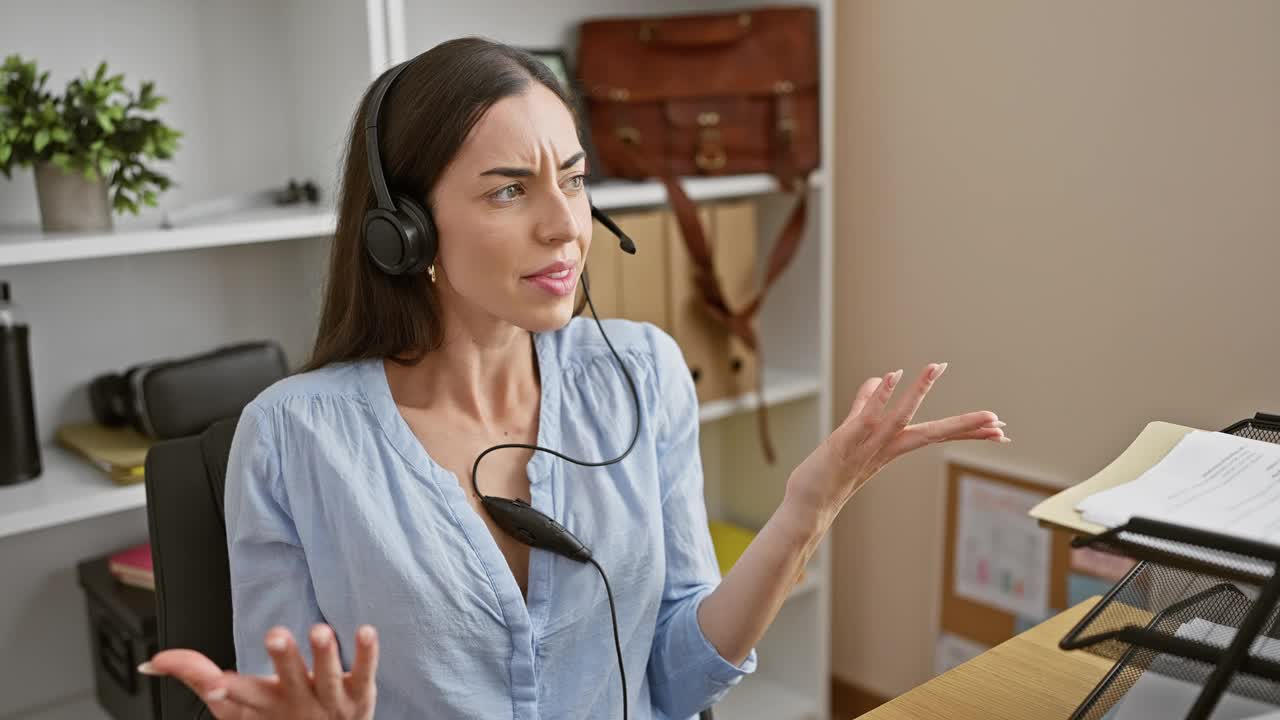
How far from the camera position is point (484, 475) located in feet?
4.05

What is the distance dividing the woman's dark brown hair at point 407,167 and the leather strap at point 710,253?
2.60 ft

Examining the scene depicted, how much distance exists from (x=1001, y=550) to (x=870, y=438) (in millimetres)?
1322

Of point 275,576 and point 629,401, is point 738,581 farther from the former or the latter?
point 275,576

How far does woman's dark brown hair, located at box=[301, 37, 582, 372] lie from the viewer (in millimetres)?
1162

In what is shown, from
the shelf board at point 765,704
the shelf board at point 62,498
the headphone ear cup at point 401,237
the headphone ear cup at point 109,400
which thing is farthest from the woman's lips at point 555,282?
the shelf board at point 765,704

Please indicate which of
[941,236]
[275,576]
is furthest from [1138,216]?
[275,576]

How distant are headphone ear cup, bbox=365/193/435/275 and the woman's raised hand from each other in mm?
436

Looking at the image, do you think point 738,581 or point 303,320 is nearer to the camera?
point 738,581

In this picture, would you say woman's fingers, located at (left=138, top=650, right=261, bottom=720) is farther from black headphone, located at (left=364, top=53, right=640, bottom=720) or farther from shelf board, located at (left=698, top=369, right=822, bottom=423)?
shelf board, located at (left=698, top=369, right=822, bottom=423)

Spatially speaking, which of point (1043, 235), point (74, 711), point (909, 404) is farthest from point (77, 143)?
point (1043, 235)

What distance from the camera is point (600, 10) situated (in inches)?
89.5

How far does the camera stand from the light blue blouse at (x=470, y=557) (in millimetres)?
1127

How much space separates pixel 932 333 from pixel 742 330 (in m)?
0.40

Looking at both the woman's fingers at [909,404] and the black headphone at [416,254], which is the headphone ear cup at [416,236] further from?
the woman's fingers at [909,404]
